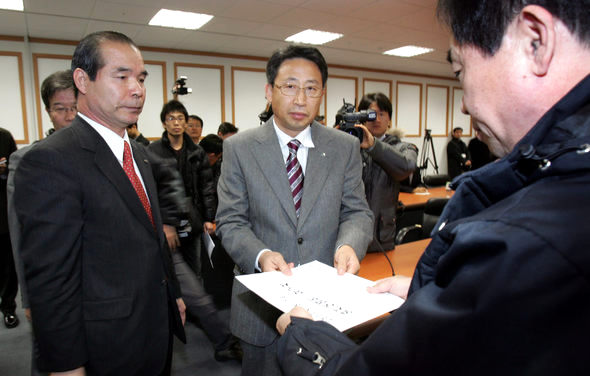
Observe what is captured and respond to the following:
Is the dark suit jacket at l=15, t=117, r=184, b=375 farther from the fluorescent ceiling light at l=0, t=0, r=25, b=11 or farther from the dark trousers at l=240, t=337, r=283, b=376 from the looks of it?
the fluorescent ceiling light at l=0, t=0, r=25, b=11

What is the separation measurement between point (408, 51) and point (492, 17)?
816 cm

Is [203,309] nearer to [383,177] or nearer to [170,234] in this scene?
[170,234]

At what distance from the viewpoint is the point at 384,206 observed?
7.43ft

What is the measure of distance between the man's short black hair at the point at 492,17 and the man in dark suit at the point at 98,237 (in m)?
1.06

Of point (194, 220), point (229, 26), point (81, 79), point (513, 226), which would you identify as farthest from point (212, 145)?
point (513, 226)

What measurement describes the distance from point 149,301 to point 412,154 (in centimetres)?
185

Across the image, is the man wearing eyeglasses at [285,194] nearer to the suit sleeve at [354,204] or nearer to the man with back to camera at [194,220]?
the suit sleeve at [354,204]

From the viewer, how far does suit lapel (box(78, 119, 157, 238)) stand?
1.17 m

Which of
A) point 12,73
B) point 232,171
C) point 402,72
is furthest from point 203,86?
point 232,171

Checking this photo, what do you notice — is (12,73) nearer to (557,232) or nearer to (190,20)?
(190,20)

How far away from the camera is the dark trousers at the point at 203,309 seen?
2582 mm

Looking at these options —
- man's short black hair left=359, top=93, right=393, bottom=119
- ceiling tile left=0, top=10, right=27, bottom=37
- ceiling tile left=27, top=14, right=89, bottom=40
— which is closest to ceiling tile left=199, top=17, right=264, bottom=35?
ceiling tile left=27, top=14, right=89, bottom=40

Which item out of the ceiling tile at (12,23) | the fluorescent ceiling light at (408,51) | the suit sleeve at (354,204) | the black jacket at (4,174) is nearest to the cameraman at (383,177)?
the suit sleeve at (354,204)

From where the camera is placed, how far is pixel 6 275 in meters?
2.97
